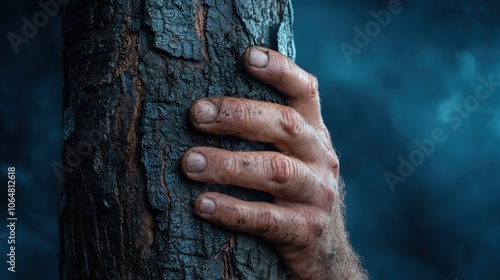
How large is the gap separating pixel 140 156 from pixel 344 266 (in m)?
0.69

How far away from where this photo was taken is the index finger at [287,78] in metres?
1.21

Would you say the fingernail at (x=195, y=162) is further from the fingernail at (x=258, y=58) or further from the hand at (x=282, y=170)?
the fingernail at (x=258, y=58)

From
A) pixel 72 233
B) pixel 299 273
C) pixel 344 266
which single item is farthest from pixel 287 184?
pixel 72 233

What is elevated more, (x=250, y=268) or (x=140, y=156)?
(x=140, y=156)

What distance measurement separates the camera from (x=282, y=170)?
120cm

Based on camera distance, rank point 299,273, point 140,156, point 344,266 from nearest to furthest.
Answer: point 140,156 < point 299,273 < point 344,266

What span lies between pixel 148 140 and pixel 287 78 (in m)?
0.38

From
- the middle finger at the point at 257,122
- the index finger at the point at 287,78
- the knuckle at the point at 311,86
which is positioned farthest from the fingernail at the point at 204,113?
the knuckle at the point at 311,86

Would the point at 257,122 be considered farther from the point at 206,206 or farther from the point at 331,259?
the point at 331,259

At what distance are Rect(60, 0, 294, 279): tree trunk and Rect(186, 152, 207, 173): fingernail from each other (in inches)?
1.2

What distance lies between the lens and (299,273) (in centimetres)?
134

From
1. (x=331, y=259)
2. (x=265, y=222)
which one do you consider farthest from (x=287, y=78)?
(x=331, y=259)

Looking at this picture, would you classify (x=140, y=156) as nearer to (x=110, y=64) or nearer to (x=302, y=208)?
(x=110, y=64)

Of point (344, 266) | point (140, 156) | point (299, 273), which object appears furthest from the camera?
point (344, 266)
